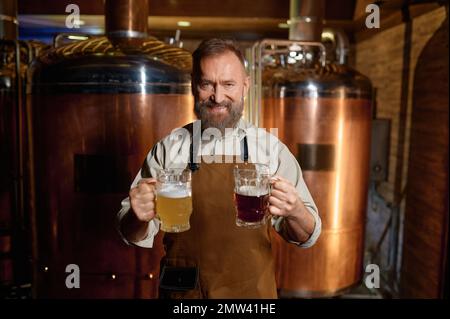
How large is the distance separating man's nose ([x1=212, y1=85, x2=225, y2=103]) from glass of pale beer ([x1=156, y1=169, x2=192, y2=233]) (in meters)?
0.33

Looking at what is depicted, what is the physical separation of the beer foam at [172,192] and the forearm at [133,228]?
0.17m

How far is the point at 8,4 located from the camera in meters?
3.83

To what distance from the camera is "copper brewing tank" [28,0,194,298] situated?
2.83 m

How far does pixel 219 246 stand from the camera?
1.85m

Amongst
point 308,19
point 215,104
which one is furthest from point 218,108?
point 308,19

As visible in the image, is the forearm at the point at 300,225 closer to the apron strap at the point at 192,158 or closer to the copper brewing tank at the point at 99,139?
the apron strap at the point at 192,158

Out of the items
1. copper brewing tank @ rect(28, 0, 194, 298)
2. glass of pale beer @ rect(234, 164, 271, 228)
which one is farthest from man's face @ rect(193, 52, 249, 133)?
copper brewing tank @ rect(28, 0, 194, 298)

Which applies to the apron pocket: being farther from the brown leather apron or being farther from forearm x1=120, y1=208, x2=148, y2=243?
forearm x1=120, y1=208, x2=148, y2=243

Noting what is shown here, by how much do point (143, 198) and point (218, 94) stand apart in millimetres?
524

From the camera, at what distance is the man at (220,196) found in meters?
1.77
